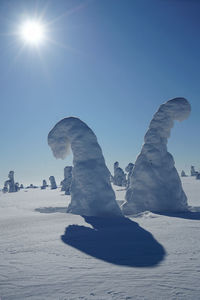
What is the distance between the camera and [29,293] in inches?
159

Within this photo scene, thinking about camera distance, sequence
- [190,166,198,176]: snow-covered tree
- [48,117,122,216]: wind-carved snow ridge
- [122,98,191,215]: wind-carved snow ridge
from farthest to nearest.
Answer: [190,166,198,176]: snow-covered tree → [122,98,191,215]: wind-carved snow ridge → [48,117,122,216]: wind-carved snow ridge

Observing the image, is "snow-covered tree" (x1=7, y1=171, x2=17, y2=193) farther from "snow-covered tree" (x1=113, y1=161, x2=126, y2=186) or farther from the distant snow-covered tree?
"snow-covered tree" (x1=113, y1=161, x2=126, y2=186)

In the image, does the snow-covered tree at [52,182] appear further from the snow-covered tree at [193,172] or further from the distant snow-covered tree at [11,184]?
the snow-covered tree at [193,172]

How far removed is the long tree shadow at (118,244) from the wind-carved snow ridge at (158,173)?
5.92 m

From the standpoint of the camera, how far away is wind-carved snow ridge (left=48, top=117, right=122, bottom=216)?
13.5 metres

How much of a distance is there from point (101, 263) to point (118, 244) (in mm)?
1731

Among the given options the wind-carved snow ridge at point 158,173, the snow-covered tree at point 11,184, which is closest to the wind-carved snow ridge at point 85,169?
the wind-carved snow ridge at point 158,173

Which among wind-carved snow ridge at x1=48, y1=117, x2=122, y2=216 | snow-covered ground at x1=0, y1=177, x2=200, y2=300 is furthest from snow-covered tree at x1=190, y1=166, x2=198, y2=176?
snow-covered ground at x1=0, y1=177, x2=200, y2=300

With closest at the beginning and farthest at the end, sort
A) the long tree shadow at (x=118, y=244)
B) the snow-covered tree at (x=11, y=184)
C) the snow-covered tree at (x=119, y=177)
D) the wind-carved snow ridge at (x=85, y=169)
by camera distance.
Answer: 1. the long tree shadow at (x=118, y=244)
2. the wind-carved snow ridge at (x=85, y=169)
3. the snow-covered tree at (x=119, y=177)
4. the snow-covered tree at (x=11, y=184)

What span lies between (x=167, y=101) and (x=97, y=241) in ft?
40.4

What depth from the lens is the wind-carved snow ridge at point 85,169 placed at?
44.2 feet

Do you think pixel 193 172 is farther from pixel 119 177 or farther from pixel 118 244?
pixel 118 244

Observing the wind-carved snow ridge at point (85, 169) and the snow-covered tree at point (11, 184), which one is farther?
the snow-covered tree at point (11, 184)

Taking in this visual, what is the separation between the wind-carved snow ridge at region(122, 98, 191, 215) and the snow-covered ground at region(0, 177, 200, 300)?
5.61 meters
